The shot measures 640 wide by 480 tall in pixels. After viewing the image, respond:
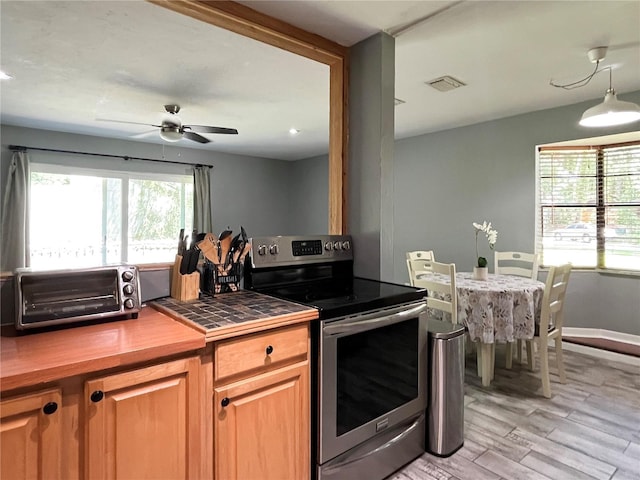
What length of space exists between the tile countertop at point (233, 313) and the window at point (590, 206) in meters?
3.34

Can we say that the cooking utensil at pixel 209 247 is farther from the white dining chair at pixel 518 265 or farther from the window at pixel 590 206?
the window at pixel 590 206

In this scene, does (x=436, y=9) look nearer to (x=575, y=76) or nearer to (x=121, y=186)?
(x=575, y=76)

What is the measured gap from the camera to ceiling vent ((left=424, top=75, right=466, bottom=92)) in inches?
111

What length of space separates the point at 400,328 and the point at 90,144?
6.93 ft

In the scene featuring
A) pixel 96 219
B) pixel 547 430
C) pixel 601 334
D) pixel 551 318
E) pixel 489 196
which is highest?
pixel 489 196

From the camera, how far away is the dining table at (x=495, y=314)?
254 centimetres

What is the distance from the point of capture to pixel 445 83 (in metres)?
2.90

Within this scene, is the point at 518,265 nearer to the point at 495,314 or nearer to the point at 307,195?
the point at 495,314

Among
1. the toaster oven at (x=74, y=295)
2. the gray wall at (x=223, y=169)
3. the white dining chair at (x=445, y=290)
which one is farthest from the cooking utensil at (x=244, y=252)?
the white dining chair at (x=445, y=290)

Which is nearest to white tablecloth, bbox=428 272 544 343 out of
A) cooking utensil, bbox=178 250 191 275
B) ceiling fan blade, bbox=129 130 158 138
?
cooking utensil, bbox=178 250 191 275

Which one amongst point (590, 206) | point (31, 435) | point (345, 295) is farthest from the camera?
point (590, 206)

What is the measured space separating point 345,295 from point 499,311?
1513mm

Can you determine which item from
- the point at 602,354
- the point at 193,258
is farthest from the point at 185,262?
the point at 602,354

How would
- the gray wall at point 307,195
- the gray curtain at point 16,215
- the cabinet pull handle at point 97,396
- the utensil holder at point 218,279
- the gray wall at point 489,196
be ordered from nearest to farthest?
the cabinet pull handle at point 97,396, the gray curtain at point 16,215, the utensil holder at point 218,279, the gray wall at point 489,196, the gray wall at point 307,195
